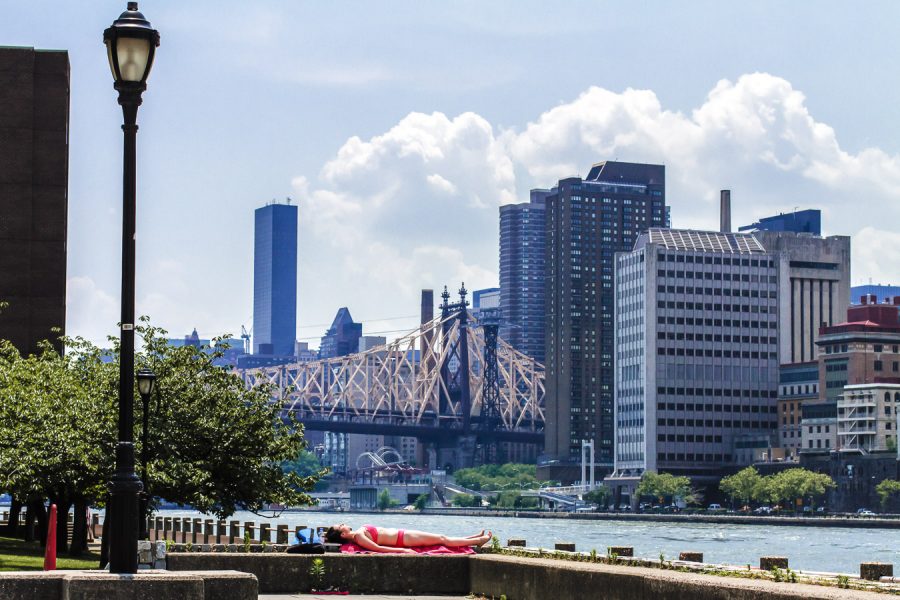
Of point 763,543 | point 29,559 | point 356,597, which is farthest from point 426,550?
point 763,543

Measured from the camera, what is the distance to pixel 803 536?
15688 cm

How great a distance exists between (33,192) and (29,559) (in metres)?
31.6

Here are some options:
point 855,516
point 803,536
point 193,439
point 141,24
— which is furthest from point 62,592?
point 855,516

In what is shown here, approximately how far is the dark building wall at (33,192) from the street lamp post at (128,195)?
52.3m

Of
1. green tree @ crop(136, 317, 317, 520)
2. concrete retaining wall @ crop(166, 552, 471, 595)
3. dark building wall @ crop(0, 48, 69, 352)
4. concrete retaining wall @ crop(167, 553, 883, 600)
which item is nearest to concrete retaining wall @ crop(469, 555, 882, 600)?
concrete retaining wall @ crop(167, 553, 883, 600)

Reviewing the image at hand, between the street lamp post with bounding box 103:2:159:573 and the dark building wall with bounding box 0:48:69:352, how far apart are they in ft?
172

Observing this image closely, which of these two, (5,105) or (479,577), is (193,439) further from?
(5,105)

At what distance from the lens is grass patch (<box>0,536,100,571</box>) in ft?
121

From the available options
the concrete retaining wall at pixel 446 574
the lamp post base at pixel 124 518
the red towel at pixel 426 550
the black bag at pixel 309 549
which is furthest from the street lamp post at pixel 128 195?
the red towel at pixel 426 550

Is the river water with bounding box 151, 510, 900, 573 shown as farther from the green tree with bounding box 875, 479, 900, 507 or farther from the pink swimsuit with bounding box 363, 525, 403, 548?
the pink swimsuit with bounding box 363, 525, 403, 548

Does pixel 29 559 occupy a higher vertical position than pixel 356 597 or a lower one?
lower

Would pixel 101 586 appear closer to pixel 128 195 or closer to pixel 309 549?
pixel 128 195

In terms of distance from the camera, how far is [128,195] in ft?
56.5

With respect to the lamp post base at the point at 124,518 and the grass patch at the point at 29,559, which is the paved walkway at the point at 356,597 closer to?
the lamp post base at the point at 124,518
